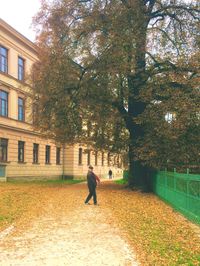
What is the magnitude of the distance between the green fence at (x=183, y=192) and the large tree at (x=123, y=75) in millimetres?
2777

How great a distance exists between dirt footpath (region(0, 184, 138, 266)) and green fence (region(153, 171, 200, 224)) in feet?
9.15

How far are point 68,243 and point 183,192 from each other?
295 inches

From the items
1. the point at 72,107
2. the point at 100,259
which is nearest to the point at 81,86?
the point at 72,107

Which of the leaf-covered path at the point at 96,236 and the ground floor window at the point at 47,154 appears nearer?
the leaf-covered path at the point at 96,236

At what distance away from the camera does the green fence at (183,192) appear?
Answer: 1434 cm

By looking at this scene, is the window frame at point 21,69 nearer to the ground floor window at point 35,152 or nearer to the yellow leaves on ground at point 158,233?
the ground floor window at point 35,152

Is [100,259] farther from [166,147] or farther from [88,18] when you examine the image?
[88,18]

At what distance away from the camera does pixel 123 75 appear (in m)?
26.0

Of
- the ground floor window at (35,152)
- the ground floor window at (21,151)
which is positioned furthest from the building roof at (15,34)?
the ground floor window at (35,152)

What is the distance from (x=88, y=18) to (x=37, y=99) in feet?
20.5

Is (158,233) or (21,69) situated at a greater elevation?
(21,69)

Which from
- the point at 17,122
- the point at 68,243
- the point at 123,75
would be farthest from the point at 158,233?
the point at 17,122

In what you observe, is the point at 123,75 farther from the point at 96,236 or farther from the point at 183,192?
the point at 96,236

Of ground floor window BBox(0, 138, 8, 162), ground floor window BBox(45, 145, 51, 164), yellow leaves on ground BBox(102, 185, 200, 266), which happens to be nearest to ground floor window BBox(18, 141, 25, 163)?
ground floor window BBox(0, 138, 8, 162)
